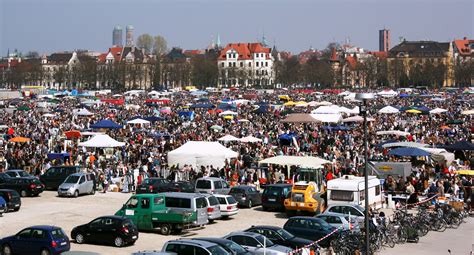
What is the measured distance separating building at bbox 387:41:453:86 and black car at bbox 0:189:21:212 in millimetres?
118382

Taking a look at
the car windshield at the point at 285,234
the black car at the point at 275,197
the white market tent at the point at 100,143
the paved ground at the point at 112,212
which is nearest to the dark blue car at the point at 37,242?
the paved ground at the point at 112,212

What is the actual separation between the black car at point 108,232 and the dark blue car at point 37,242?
139 centimetres

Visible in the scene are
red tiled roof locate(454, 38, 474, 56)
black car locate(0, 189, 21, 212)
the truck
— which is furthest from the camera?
red tiled roof locate(454, 38, 474, 56)

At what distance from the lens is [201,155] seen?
2847cm

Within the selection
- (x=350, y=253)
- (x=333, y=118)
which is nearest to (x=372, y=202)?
(x=350, y=253)

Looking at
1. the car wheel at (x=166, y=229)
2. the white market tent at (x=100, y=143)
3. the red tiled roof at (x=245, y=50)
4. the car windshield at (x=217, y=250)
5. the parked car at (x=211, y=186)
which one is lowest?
the car wheel at (x=166, y=229)

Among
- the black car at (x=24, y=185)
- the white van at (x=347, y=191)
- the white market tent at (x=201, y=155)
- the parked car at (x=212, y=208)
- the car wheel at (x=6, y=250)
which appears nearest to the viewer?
the car wheel at (x=6, y=250)

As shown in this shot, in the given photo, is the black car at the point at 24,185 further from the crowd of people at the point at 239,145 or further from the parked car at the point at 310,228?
the parked car at the point at 310,228

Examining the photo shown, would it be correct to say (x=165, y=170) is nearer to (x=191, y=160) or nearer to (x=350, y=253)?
(x=191, y=160)

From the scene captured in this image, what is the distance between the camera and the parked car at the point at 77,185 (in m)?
24.8

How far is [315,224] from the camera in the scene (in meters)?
17.4

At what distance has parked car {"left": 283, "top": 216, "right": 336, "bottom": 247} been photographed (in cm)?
1716

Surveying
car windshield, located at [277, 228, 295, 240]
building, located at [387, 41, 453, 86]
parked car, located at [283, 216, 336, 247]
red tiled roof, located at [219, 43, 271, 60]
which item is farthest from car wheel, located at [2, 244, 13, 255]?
red tiled roof, located at [219, 43, 271, 60]

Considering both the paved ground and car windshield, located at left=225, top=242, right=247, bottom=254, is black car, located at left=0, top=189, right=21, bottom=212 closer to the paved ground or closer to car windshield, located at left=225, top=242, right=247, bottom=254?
the paved ground
